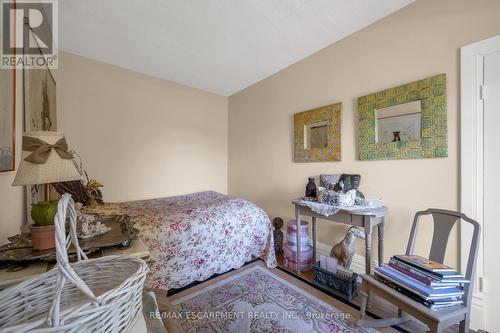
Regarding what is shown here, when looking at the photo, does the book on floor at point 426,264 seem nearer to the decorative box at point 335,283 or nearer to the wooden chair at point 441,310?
the wooden chair at point 441,310

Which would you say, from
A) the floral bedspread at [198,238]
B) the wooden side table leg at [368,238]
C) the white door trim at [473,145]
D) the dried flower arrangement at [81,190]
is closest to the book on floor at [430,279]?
the wooden side table leg at [368,238]

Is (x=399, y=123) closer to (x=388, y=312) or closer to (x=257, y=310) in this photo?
(x=388, y=312)

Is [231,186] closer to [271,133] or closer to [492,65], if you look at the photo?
[271,133]

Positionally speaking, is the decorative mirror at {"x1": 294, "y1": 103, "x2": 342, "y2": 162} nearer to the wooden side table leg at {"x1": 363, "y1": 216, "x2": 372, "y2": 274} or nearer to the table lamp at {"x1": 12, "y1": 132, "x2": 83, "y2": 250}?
the wooden side table leg at {"x1": 363, "y1": 216, "x2": 372, "y2": 274}

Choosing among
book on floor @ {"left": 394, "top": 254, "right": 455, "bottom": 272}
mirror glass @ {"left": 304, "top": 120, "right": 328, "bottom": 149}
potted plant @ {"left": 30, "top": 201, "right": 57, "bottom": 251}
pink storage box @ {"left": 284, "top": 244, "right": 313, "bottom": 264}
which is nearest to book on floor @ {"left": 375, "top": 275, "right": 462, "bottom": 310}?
book on floor @ {"left": 394, "top": 254, "right": 455, "bottom": 272}

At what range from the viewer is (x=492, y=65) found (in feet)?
4.47

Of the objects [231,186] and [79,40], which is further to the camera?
[231,186]

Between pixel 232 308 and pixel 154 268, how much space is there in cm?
69

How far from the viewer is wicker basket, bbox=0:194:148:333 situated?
40 centimetres

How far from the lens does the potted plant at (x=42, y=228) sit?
80cm

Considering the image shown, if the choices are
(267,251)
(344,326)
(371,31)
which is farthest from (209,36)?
(344,326)

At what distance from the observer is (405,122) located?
1741mm

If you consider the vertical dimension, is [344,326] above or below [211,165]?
below

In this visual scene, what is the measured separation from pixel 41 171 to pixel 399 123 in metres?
2.30
